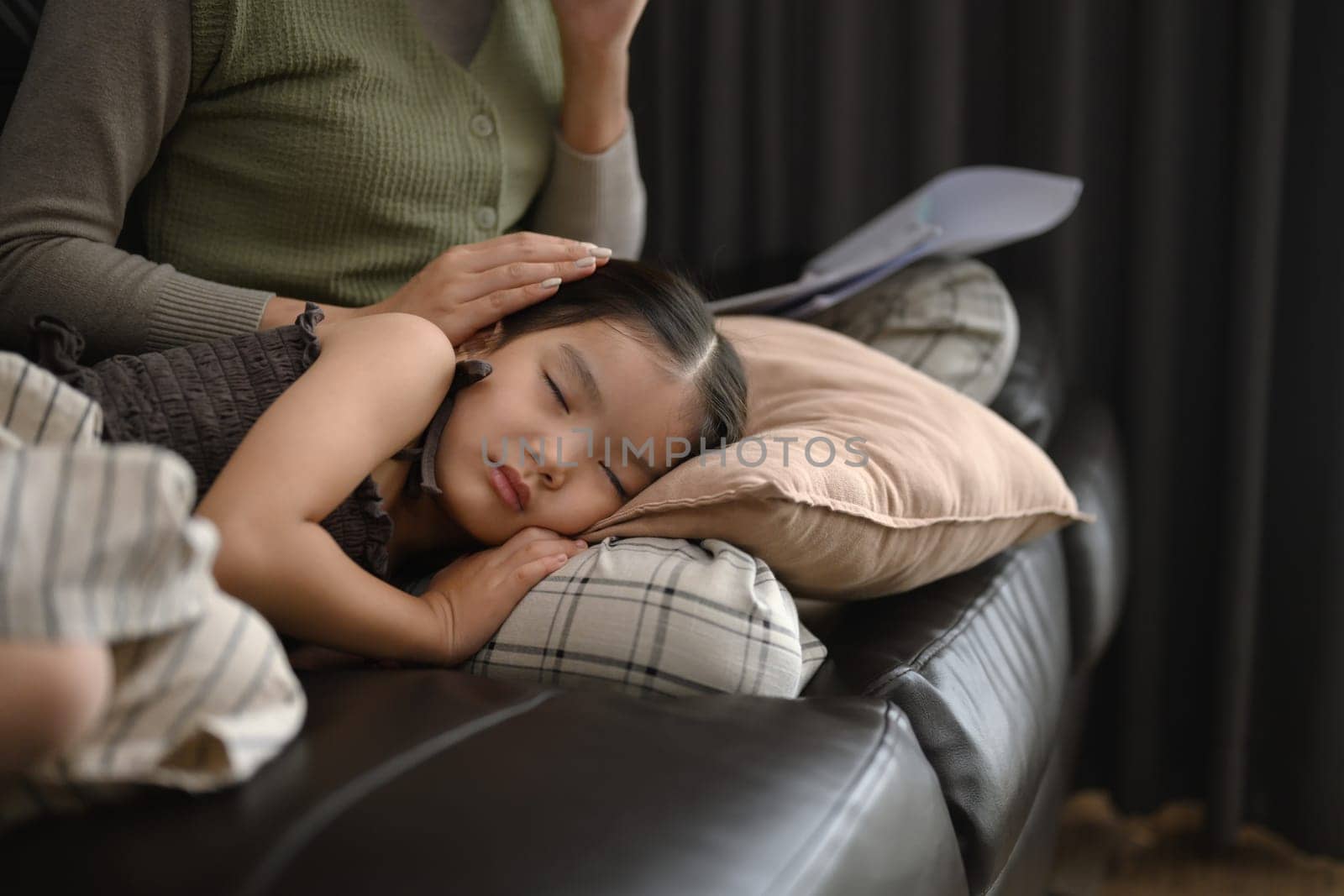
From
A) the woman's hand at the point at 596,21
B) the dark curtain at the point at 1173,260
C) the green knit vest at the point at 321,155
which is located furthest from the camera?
the dark curtain at the point at 1173,260

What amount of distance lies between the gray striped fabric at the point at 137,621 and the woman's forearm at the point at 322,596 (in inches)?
5.2

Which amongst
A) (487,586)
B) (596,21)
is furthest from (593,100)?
(487,586)

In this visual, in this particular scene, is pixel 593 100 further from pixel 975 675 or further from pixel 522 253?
pixel 975 675

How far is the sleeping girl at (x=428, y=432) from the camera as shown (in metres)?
0.71

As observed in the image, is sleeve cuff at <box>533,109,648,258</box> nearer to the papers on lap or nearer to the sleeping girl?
the papers on lap

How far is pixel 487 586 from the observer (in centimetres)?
79

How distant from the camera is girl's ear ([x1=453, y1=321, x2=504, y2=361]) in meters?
0.93

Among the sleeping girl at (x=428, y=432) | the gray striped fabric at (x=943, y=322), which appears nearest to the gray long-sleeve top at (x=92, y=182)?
the sleeping girl at (x=428, y=432)

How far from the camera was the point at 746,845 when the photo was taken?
50 centimetres

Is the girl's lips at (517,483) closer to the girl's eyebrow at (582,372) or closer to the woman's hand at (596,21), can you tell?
the girl's eyebrow at (582,372)

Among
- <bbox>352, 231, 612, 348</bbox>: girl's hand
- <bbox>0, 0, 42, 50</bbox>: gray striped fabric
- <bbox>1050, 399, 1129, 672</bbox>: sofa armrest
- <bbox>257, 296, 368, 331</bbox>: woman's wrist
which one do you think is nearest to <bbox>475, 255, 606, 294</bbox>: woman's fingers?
<bbox>352, 231, 612, 348</bbox>: girl's hand

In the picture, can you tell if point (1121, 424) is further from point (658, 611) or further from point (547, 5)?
point (658, 611)

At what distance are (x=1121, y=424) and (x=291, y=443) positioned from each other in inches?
53.8

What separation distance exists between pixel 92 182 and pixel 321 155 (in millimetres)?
198
